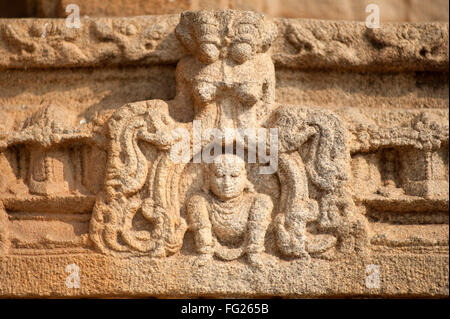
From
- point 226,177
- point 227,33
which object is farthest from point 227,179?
→ point 227,33

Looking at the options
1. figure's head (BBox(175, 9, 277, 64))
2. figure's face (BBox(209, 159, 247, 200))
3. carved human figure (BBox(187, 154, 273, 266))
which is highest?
figure's head (BBox(175, 9, 277, 64))

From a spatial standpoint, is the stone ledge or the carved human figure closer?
the carved human figure

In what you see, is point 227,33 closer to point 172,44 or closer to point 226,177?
point 172,44

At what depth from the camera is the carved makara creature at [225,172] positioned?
3271 millimetres

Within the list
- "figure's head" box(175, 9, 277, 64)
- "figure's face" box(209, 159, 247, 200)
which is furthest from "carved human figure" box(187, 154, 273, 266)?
"figure's head" box(175, 9, 277, 64)

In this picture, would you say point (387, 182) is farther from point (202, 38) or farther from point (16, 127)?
point (16, 127)

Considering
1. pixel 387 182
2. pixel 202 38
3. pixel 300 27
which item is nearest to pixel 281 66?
pixel 300 27

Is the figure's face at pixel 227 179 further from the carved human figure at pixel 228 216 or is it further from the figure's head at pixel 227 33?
the figure's head at pixel 227 33

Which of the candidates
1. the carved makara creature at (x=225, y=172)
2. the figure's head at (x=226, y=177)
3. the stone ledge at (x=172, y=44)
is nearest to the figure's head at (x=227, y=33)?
the carved makara creature at (x=225, y=172)

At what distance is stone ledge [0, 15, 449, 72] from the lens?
3.57 meters

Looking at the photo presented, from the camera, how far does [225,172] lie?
3.26 m

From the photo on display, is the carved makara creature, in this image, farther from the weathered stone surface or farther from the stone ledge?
the stone ledge

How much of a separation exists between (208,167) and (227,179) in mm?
130

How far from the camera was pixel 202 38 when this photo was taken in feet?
10.9
